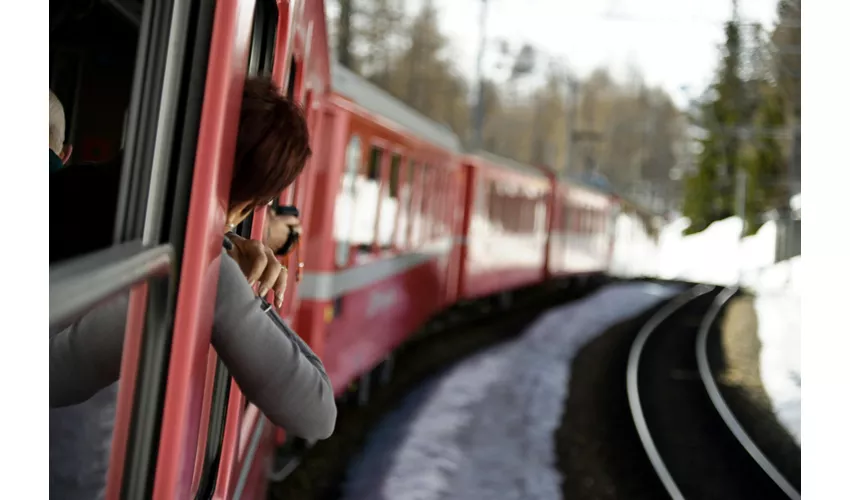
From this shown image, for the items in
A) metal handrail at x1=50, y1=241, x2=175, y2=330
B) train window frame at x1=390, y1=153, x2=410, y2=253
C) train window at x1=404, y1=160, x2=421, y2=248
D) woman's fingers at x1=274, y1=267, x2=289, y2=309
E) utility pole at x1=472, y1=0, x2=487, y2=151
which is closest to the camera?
metal handrail at x1=50, y1=241, x2=175, y2=330

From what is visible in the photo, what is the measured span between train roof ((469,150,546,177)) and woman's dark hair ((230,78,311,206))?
706 centimetres

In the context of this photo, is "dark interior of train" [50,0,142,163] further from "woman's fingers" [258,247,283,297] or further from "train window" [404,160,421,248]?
"train window" [404,160,421,248]

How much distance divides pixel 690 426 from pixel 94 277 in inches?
184

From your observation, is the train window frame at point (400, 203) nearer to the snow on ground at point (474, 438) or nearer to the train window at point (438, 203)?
the snow on ground at point (474, 438)

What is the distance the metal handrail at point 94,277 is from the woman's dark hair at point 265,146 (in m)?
0.29

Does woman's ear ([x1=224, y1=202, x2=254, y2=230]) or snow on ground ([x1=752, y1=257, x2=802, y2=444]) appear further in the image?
snow on ground ([x1=752, y1=257, x2=802, y2=444])

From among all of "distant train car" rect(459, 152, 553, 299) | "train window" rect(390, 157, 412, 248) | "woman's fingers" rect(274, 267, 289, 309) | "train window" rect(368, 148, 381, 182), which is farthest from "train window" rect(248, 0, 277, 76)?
"distant train car" rect(459, 152, 553, 299)

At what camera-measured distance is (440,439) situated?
3.60 m

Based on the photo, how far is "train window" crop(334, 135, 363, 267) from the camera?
134 inches

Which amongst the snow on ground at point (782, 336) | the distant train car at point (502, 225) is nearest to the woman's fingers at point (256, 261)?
the snow on ground at point (782, 336)
